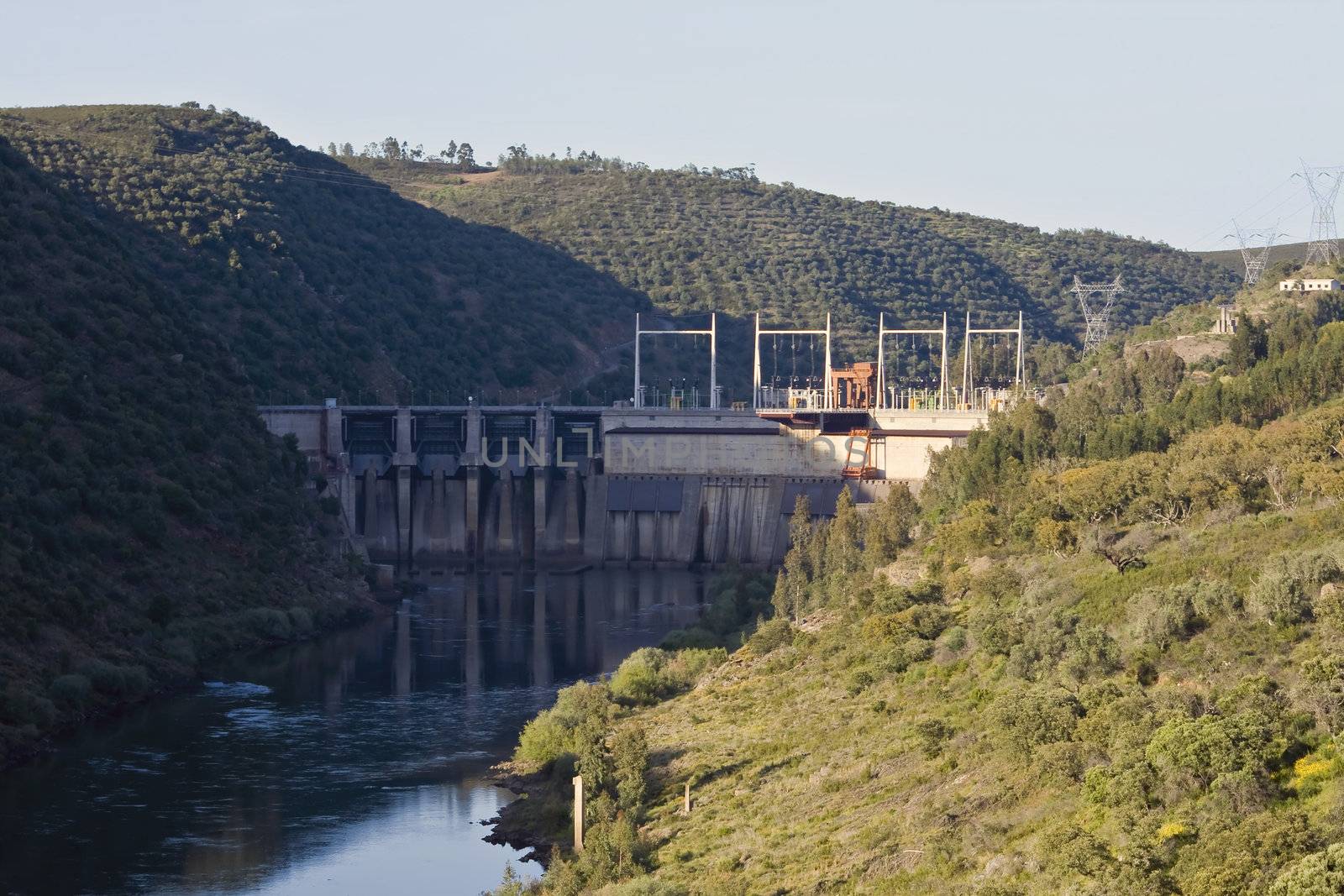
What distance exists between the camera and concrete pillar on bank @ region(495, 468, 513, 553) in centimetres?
11038

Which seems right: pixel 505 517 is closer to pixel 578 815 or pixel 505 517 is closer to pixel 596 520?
pixel 596 520

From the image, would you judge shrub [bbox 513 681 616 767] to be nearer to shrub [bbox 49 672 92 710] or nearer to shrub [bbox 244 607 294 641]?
shrub [bbox 49 672 92 710]

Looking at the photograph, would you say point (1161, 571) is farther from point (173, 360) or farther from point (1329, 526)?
point (173, 360)

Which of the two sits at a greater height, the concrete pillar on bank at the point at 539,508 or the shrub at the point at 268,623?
the concrete pillar on bank at the point at 539,508

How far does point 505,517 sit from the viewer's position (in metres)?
111

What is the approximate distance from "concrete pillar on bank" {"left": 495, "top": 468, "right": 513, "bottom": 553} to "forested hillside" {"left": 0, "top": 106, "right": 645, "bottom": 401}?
14.1 m

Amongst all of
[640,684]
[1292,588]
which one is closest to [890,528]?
[640,684]

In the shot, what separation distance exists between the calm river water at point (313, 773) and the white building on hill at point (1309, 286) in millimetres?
41235

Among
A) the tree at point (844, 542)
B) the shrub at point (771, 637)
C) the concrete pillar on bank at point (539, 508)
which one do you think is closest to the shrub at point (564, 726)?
the shrub at point (771, 637)

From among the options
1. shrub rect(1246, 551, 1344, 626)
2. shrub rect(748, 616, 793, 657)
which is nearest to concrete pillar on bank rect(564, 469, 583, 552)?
shrub rect(748, 616, 793, 657)

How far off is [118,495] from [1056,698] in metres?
50.1

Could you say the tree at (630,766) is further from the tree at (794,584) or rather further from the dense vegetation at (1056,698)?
the tree at (794,584)

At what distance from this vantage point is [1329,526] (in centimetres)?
4425

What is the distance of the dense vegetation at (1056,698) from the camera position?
3167 centimetres
